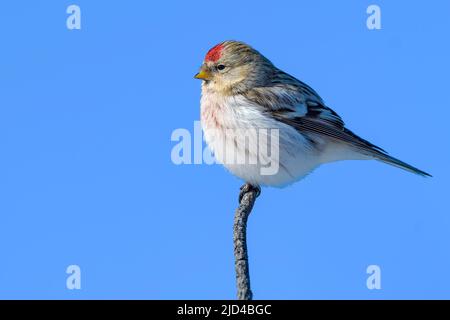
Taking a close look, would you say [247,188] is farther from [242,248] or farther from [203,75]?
[242,248]

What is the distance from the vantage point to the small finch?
4523 millimetres

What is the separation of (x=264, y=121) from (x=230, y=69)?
0.48m

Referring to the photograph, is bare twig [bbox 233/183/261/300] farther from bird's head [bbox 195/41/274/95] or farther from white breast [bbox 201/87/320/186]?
bird's head [bbox 195/41/274/95]

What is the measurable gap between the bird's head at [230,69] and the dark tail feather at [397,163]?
98 centimetres

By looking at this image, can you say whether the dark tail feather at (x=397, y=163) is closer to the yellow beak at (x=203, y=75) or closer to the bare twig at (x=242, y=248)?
the yellow beak at (x=203, y=75)

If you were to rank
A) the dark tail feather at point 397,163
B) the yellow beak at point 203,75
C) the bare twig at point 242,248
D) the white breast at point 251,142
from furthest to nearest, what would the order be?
the yellow beak at point 203,75, the dark tail feather at point 397,163, the white breast at point 251,142, the bare twig at point 242,248

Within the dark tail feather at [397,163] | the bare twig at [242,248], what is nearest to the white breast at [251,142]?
the dark tail feather at [397,163]

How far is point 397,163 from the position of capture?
4738 mm

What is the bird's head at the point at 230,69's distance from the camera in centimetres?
477

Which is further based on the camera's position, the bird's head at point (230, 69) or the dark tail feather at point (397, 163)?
the bird's head at point (230, 69)

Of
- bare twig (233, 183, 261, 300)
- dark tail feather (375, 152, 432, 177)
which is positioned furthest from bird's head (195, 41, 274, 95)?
bare twig (233, 183, 261, 300)

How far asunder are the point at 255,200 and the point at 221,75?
1.32 m

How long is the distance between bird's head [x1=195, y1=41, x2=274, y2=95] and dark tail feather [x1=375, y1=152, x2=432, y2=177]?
3.20 ft
